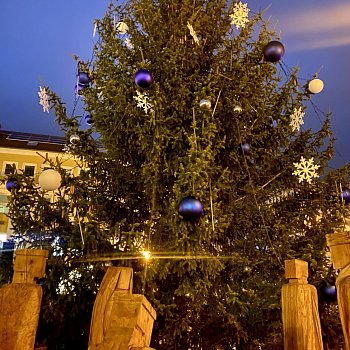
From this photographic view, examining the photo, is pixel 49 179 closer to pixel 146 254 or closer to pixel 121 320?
pixel 146 254

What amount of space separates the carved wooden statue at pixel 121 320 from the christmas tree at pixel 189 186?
1.87 m

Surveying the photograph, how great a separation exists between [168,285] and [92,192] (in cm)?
141

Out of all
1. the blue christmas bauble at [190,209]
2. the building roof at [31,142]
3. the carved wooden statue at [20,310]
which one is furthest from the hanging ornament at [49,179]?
the building roof at [31,142]

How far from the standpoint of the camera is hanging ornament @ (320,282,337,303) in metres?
4.32

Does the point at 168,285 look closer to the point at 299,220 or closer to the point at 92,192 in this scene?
the point at 92,192

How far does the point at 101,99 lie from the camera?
5.56 m

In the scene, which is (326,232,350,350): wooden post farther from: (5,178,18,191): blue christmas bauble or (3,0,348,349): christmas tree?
(5,178,18,191): blue christmas bauble

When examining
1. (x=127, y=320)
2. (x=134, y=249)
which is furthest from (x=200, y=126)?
(x=127, y=320)

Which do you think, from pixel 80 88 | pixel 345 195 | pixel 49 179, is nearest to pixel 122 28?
pixel 80 88

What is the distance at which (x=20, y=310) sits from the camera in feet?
6.24

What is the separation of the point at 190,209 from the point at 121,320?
7.21 feet

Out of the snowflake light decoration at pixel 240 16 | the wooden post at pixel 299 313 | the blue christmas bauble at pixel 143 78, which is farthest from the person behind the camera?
the snowflake light decoration at pixel 240 16

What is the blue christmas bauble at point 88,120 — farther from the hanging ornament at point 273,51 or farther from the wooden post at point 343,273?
the wooden post at point 343,273

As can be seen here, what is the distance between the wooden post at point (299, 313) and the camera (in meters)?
2.25
